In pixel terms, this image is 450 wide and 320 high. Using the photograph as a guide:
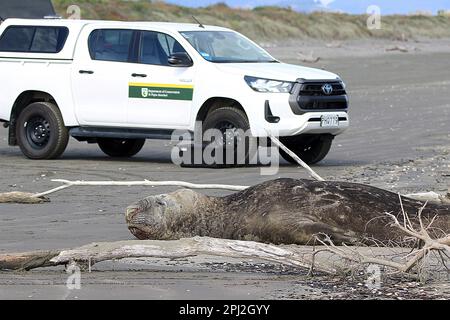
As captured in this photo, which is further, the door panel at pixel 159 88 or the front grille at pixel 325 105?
the door panel at pixel 159 88

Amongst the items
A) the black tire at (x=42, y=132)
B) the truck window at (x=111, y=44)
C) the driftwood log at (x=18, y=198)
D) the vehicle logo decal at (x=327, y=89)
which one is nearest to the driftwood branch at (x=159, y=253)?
the driftwood log at (x=18, y=198)

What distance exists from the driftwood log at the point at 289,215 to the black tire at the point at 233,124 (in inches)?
269

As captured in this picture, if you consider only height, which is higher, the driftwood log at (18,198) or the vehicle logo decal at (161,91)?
the vehicle logo decal at (161,91)

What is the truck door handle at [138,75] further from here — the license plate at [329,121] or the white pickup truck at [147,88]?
the license plate at [329,121]

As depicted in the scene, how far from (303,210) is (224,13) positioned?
50.3 metres

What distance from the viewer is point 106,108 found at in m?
18.5

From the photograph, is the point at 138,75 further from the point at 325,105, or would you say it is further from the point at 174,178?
the point at 325,105

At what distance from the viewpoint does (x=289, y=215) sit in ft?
34.2

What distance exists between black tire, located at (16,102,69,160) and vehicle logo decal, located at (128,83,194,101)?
1.29 metres

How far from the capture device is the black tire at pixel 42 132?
18.9 m

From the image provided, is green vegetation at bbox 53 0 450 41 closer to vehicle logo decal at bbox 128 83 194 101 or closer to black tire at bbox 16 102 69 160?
black tire at bbox 16 102 69 160

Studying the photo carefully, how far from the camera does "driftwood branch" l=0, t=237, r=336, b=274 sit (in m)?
9.32
